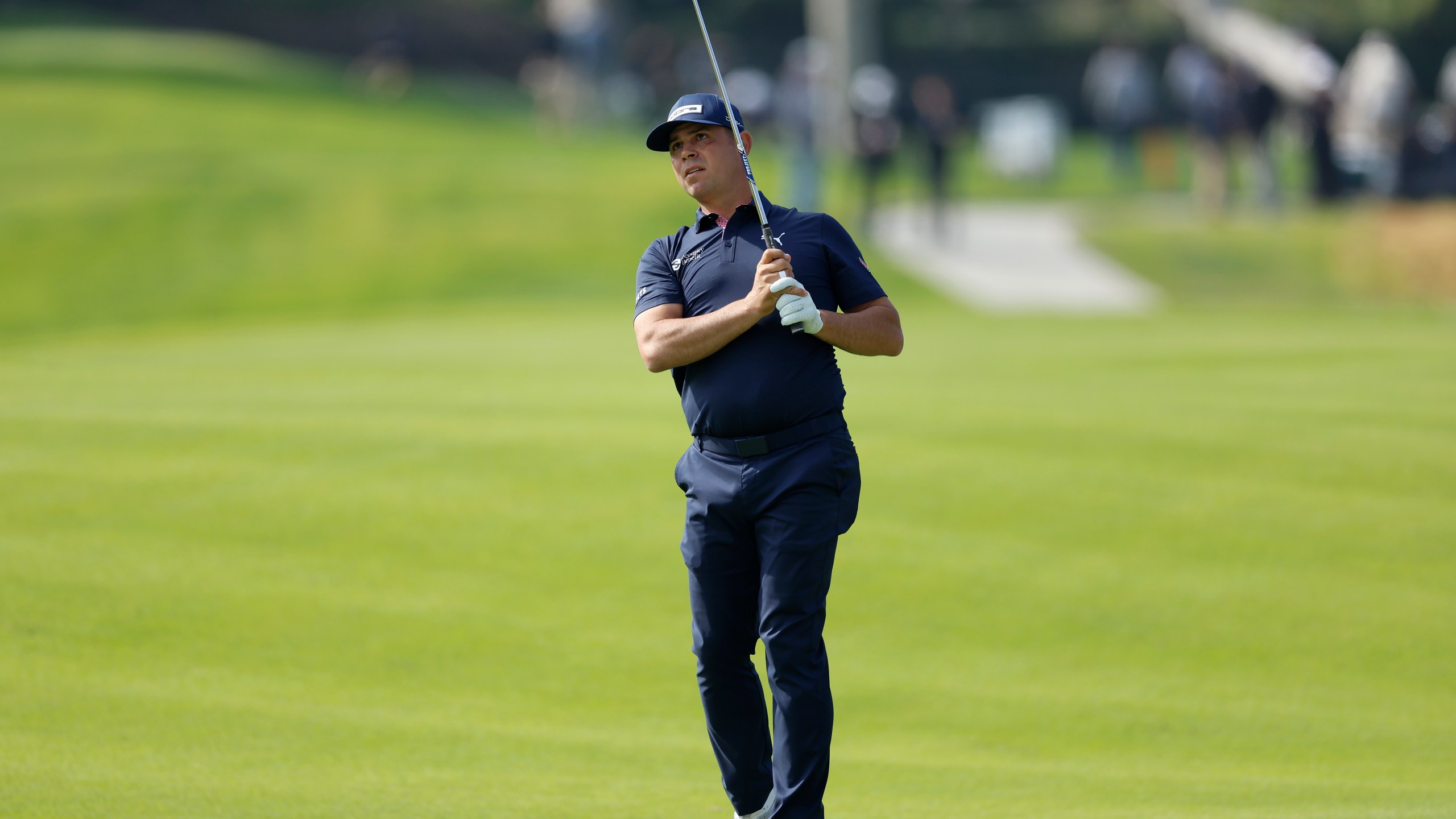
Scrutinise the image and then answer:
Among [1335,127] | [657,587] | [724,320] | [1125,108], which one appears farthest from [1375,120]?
[724,320]

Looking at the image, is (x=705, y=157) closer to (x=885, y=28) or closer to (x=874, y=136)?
(x=874, y=136)

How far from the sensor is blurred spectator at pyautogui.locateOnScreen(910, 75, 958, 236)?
2592 centimetres

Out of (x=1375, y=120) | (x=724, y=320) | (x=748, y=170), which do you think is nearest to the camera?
(x=724, y=320)

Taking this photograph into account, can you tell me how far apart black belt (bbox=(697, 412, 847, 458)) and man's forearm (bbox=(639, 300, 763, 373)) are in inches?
12.0

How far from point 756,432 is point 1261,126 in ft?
77.2

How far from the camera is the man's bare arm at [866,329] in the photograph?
538 centimetres

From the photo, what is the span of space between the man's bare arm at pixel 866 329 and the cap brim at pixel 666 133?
0.79 meters

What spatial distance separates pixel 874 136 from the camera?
1003 inches

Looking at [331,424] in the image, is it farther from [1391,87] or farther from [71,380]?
[1391,87]

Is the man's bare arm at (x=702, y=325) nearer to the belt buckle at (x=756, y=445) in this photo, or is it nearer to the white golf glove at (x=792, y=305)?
the white golf glove at (x=792, y=305)

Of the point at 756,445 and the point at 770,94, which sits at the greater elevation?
the point at 770,94

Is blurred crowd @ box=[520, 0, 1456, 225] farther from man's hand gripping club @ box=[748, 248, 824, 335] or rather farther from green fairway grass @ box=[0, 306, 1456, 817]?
man's hand gripping club @ box=[748, 248, 824, 335]

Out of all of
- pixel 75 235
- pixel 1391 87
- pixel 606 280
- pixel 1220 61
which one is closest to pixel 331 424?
pixel 606 280

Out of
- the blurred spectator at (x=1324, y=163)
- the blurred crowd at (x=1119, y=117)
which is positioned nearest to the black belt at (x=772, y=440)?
the blurred crowd at (x=1119, y=117)
